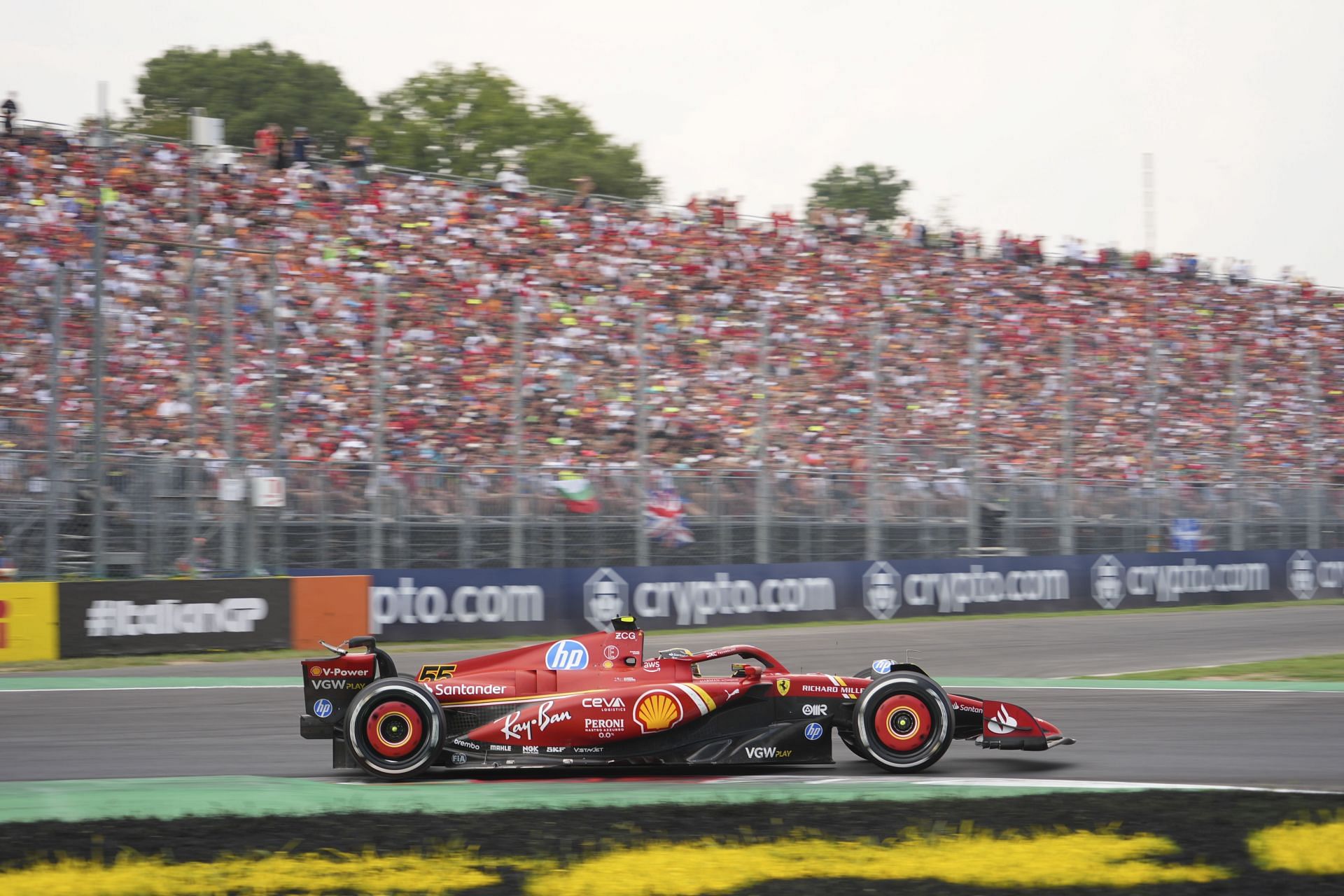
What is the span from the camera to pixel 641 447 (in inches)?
717

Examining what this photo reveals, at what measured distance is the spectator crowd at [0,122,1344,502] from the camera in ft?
56.3

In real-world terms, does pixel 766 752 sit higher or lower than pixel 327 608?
lower

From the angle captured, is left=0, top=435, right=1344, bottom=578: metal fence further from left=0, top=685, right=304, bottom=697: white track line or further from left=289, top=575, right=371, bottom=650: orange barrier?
left=0, top=685, right=304, bottom=697: white track line

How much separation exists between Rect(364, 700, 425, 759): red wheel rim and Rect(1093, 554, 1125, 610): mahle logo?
665 inches

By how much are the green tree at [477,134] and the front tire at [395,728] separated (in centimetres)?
3355

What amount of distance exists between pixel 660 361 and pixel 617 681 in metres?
14.0

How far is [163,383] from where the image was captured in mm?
16234

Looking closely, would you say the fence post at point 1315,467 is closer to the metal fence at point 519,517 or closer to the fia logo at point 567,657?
the metal fence at point 519,517

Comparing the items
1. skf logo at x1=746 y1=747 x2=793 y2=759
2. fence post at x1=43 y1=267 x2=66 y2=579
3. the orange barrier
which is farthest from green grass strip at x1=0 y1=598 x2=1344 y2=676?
skf logo at x1=746 y1=747 x2=793 y2=759

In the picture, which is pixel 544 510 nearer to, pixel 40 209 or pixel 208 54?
pixel 40 209

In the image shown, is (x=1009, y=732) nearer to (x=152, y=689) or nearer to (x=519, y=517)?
(x=152, y=689)

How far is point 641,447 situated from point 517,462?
179cm

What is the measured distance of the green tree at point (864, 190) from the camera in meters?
58.1

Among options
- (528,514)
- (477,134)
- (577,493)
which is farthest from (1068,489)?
(477,134)
